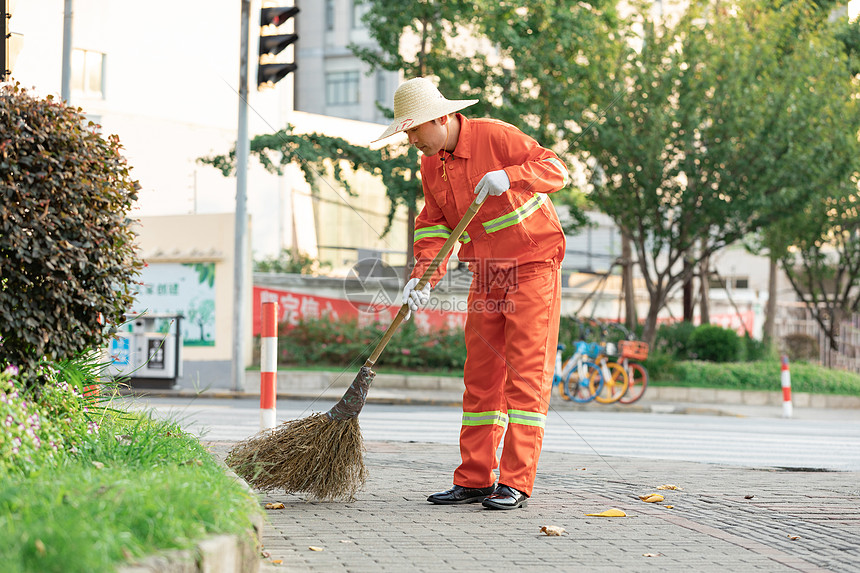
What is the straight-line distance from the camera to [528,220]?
16.2 feet

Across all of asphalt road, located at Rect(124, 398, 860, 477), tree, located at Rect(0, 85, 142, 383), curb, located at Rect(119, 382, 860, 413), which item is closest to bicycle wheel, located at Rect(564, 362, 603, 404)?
curb, located at Rect(119, 382, 860, 413)

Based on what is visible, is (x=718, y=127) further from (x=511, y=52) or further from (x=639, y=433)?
(x=639, y=433)

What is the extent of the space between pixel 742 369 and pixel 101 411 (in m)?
13.8

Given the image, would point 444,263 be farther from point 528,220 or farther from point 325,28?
point 325,28

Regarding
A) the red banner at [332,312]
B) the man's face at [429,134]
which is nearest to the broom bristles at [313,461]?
the man's face at [429,134]

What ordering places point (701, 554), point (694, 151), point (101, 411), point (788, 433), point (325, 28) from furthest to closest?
point (325, 28), point (694, 151), point (788, 433), point (101, 411), point (701, 554)

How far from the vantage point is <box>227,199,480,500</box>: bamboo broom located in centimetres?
470

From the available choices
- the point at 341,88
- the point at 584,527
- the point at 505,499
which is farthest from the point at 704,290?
the point at 341,88

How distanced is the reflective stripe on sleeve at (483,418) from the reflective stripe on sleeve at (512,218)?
94 centimetres

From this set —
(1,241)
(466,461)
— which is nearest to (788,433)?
(466,461)

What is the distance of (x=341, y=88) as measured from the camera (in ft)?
135

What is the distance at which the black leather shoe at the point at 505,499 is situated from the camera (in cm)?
468

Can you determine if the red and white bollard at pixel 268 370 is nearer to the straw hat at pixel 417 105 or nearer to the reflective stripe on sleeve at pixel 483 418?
the reflective stripe on sleeve at pixel 483 418

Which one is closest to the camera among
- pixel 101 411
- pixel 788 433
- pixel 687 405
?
pixel 101 411
